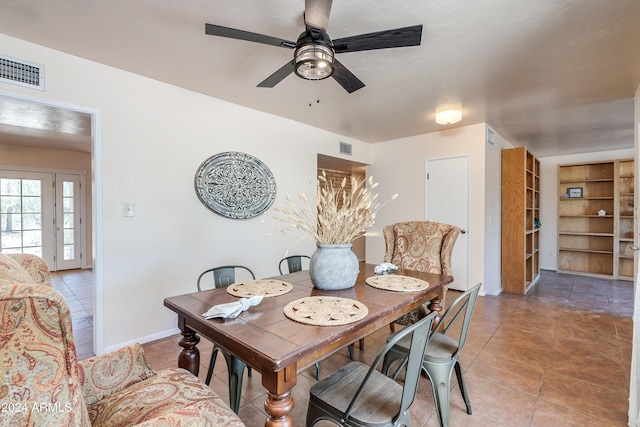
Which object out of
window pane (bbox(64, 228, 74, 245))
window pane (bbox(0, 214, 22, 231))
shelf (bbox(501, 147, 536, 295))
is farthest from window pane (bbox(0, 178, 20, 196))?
shelf (bbox(501, 147, 536, 295))

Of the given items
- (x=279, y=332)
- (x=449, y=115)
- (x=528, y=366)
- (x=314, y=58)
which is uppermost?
(x=449, y=115)

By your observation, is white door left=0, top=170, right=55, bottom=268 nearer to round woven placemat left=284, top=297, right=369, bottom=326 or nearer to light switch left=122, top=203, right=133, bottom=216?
light switch left=122, top=203, right=133, bottom=216

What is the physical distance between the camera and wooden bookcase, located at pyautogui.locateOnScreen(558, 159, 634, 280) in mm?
5168

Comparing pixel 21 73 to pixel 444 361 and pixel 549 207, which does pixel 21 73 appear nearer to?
pixel 444 361

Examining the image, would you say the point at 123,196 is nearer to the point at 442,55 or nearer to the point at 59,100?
the point at 59,100

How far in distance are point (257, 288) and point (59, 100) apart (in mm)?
2130

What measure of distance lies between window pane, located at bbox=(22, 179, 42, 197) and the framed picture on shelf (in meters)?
10.2

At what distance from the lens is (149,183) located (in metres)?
2.68

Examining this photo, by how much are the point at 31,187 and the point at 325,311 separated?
6784mm

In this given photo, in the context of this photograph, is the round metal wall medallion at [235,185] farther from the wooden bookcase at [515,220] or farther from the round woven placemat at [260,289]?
the wooden bookcase at [515,220]

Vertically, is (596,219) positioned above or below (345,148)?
below

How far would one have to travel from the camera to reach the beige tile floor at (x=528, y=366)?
5.66 ft

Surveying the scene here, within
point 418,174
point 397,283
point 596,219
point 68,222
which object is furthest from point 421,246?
point 68,222

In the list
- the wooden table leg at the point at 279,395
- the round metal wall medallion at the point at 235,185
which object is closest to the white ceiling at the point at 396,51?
the round metal wall medallion at the point at 235,185
